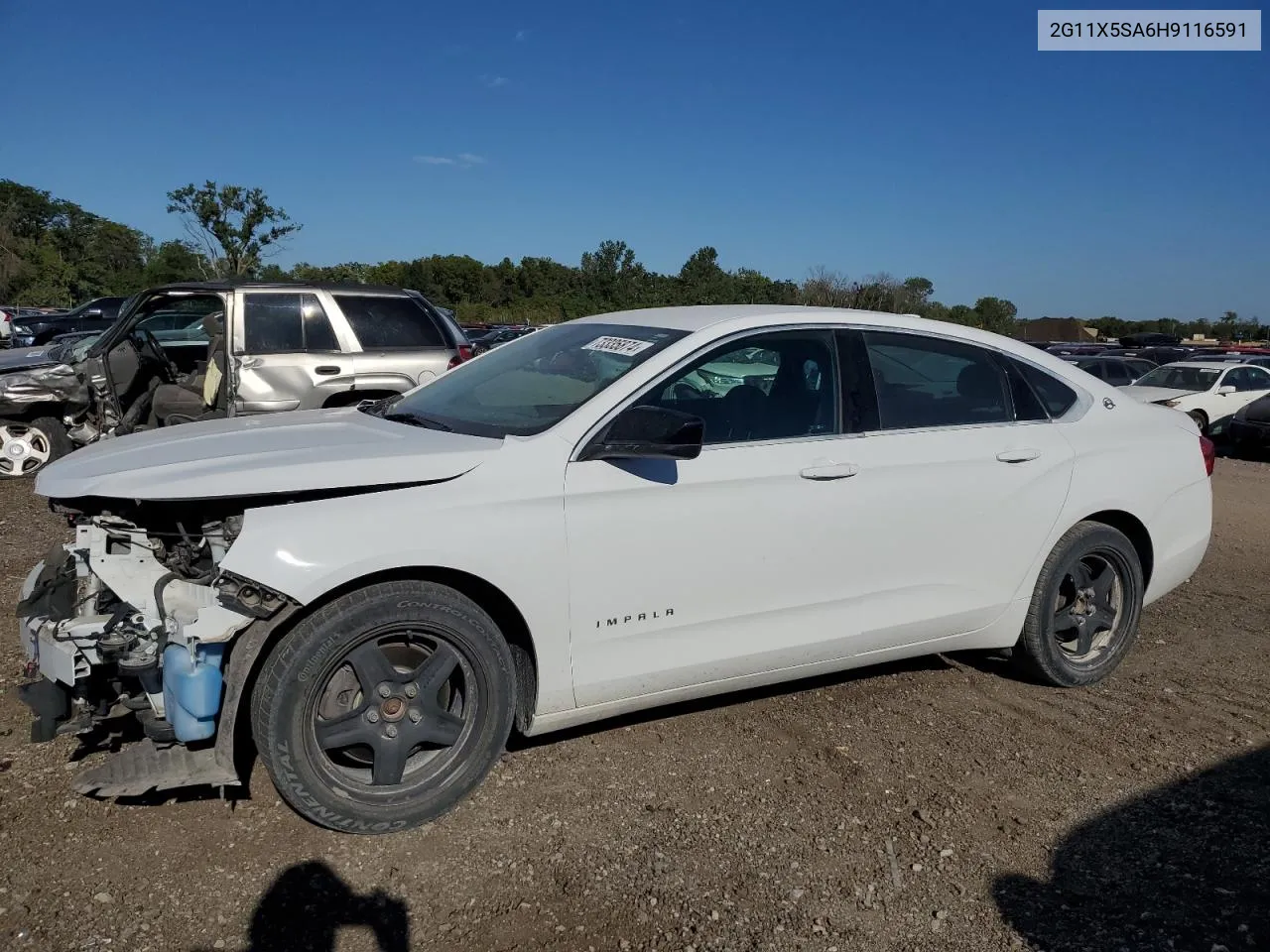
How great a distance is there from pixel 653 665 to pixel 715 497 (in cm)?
62

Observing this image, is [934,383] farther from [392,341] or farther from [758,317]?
[392,341]

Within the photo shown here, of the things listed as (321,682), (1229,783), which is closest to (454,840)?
(321,682)

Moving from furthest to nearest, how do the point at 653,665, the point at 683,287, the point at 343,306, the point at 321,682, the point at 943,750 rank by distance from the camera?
the point at 683,287 < the point at 343,306 < the point at 943,750 < the point at 653,665 < the point at 321,682

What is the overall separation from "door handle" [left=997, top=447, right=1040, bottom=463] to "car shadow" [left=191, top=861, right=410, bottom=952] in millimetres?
2852

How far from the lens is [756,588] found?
3.62 meters

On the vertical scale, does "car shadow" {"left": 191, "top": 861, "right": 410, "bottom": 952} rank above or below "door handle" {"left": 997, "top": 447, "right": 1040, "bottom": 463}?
below

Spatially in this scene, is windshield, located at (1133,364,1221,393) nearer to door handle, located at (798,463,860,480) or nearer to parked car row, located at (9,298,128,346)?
door handle, located at (798,463,860,480)

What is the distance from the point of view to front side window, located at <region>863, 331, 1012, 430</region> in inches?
159

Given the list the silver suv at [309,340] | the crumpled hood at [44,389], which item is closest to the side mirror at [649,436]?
the silver suv at [309,340]

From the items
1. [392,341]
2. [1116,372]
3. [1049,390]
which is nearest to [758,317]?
[1049,390]

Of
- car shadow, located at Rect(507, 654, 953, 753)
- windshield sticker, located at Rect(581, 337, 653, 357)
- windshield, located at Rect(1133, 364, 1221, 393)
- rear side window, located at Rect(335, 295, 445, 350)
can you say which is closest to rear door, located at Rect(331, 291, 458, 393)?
rear side window, located at Rect(335, 295, 445, 350)

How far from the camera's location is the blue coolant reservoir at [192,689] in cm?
299

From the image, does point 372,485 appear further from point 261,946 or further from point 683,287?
point 683,287

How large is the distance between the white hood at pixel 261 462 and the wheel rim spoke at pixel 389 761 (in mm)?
807
